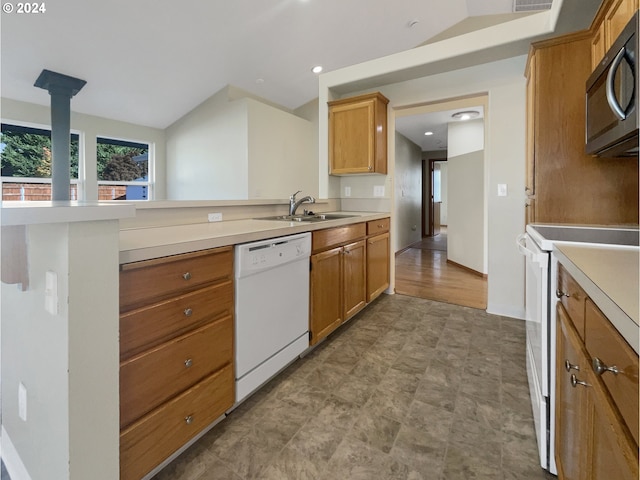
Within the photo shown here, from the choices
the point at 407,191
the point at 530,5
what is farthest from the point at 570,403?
the point at 407,191

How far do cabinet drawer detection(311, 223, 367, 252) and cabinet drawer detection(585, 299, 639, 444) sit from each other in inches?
58.4

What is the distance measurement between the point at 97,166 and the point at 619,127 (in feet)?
22.7

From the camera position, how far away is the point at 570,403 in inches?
35.7

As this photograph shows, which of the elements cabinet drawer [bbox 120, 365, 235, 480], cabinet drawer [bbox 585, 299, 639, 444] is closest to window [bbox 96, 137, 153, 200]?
cabinet drawer [bbox 120, 365, 235, 480]

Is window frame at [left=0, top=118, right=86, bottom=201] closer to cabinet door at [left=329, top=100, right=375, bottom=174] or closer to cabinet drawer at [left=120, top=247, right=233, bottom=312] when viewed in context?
cabinet door at [left=329, top=100, right=375, bottom=174]

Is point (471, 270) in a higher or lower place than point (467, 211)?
lower

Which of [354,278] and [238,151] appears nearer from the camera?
[354,278]

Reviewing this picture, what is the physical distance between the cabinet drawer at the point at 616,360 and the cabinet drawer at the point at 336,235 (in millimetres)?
1484

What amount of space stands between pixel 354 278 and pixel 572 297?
1767mm

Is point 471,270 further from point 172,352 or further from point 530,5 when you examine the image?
point 172,352

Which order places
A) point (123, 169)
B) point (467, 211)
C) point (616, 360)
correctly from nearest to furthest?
point (616, 360) < point (467, 211) < point (123, 169)

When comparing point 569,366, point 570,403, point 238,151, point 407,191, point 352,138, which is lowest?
point 570,403

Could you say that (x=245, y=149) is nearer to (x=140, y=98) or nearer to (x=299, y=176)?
(x=299, y=176)

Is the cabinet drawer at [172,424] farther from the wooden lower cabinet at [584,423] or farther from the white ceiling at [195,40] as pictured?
the white ceiling at [195,40]
